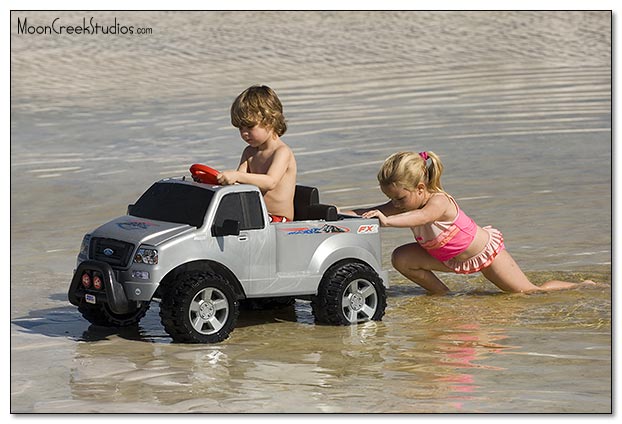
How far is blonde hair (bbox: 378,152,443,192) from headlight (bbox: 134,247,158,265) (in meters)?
2.21

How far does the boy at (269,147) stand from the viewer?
11.6m

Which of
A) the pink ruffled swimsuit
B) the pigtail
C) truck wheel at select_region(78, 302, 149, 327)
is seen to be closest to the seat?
the pigtail

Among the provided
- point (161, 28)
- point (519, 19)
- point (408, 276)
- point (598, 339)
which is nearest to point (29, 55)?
point (161, 28)

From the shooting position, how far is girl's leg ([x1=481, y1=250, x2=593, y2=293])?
12.8 m

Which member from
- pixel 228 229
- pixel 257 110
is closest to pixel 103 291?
pixel 228 229

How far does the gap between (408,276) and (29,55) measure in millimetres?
17194

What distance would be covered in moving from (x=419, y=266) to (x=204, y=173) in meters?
2.42

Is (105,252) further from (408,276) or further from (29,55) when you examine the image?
(29,55)

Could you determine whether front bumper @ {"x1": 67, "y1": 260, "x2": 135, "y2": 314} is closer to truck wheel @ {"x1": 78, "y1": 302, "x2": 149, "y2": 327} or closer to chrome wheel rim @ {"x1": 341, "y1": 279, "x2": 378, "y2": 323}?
truck wheel @ {"x1": 78, "y1": 302, "x2": 149, "y2": 327}

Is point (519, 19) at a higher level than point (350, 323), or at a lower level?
higher

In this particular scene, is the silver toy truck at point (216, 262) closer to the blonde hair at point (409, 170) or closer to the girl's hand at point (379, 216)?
the girl's hand at point (379, 216)

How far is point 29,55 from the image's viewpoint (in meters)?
28.6

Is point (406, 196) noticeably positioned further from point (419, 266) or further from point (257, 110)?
point (257, 110)

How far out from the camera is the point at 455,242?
496 inches
